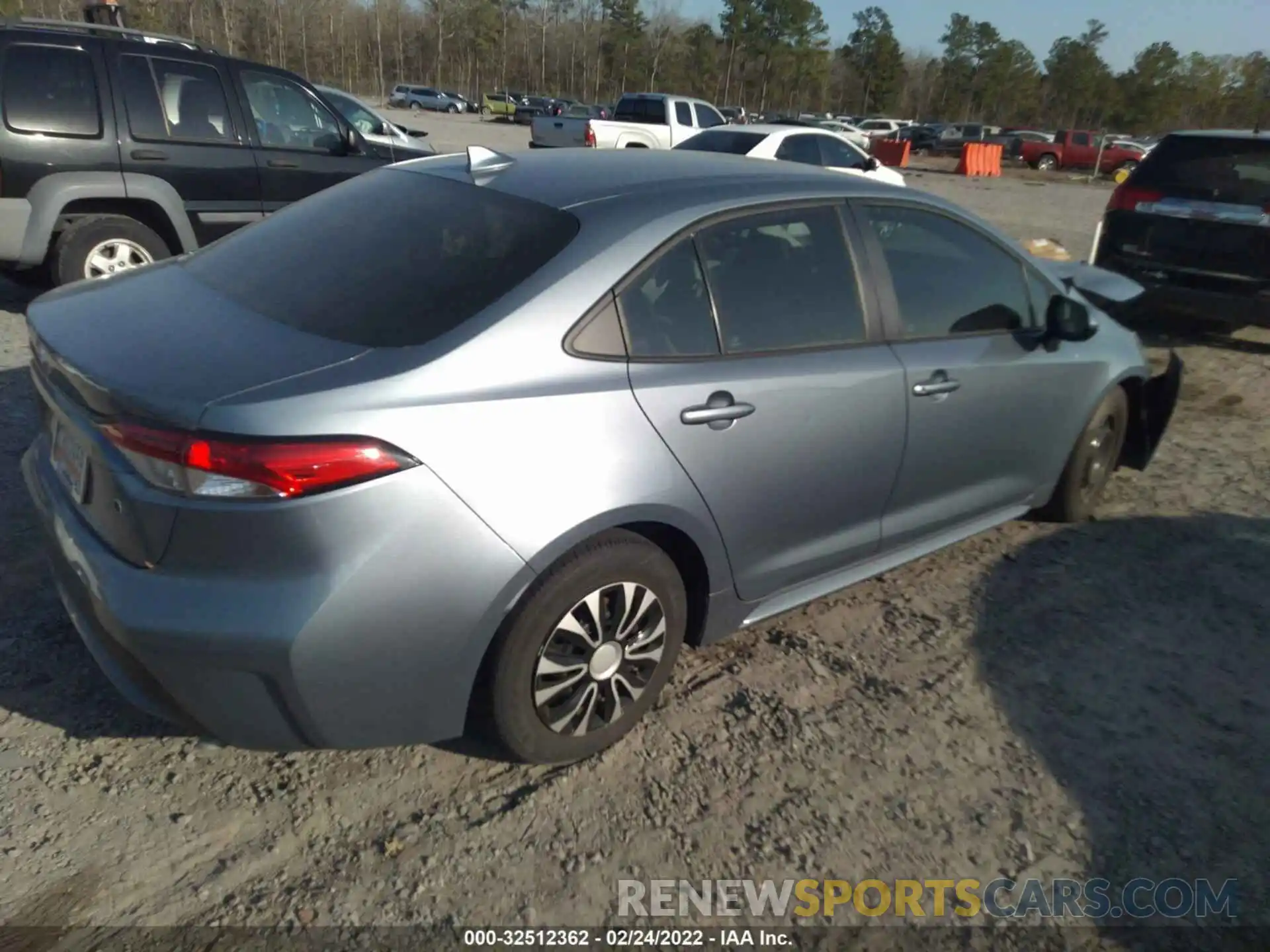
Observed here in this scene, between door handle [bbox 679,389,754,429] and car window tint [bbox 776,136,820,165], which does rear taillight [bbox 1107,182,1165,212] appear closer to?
car window tint [bbox 776,136,820,165]

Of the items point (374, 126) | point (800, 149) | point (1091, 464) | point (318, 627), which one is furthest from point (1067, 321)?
A: point (800, 149)

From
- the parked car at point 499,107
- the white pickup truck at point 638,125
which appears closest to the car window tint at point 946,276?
the white pickup truck at point 638,125

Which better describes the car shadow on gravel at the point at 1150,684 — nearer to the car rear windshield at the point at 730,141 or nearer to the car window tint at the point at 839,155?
the car rear windshield at the point at 730,141

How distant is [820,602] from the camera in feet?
12.5

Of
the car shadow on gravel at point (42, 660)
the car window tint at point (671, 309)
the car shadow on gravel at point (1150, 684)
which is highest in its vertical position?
the car window tint at point (671, 309)

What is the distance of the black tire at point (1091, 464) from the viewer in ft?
14.4

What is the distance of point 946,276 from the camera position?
365cm

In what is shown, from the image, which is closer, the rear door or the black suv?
the black suv

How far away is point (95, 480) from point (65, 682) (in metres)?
1.01

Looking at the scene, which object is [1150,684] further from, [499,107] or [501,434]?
[499,107]

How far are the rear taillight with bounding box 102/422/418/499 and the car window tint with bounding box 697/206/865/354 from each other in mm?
1227

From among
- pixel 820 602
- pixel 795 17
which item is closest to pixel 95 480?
pixel 820 602

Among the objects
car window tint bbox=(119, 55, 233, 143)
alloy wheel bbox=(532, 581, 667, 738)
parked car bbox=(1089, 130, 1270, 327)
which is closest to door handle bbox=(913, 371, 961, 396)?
alloy wheel bbox=(532, 581, 667, 738)

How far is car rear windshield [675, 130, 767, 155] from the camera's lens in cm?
1350
